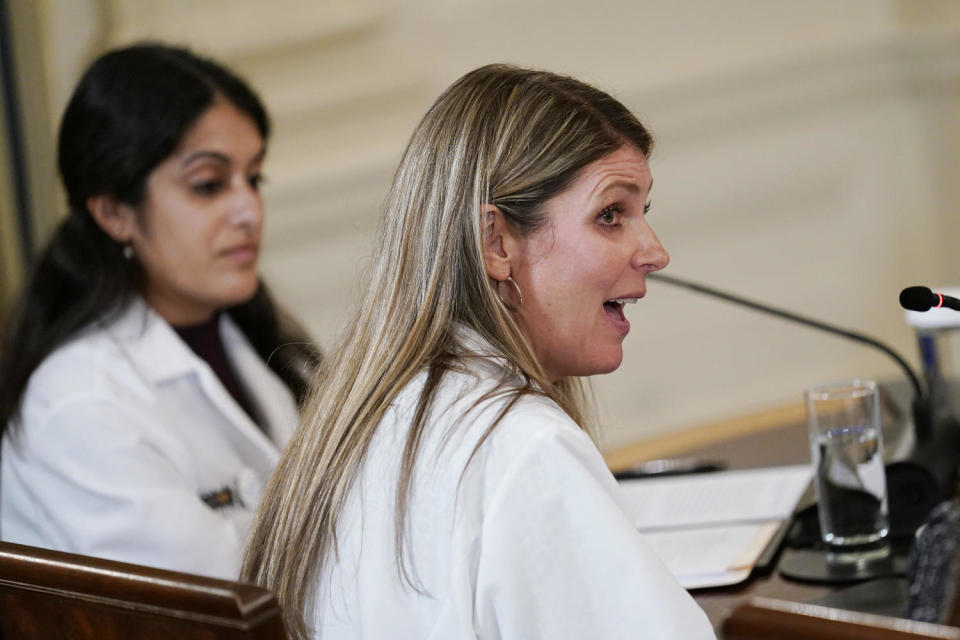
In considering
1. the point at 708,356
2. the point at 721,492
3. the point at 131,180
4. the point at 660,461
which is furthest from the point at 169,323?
the point at 708,356

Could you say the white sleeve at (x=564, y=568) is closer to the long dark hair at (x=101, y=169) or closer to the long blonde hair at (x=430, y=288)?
the long blonde hair at (x=430, y=288)

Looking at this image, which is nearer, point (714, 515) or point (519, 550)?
point (519, 550)

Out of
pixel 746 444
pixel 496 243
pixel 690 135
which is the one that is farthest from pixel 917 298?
pixel 690 135

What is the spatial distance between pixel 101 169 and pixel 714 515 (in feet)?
3.87

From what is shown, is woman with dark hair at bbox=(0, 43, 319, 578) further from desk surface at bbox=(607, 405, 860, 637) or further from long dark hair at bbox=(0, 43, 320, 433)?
desk surface at bbox=(607, 405, 860, 637)

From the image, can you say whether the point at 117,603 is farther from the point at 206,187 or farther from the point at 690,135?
the point at 690,135

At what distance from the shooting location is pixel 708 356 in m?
3.65

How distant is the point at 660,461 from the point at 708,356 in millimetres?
1861

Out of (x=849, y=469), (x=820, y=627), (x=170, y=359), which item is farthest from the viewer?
(x=170, y=359)

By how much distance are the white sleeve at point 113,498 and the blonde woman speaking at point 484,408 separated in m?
0.54

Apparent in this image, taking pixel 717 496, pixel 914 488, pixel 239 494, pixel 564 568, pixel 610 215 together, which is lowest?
pixel 239 494

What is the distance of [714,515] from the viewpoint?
1.54m

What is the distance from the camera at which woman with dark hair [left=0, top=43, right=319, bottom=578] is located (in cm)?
183

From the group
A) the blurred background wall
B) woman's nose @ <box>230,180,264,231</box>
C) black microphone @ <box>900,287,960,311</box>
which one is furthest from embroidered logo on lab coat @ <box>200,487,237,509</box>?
the blurred background wall
